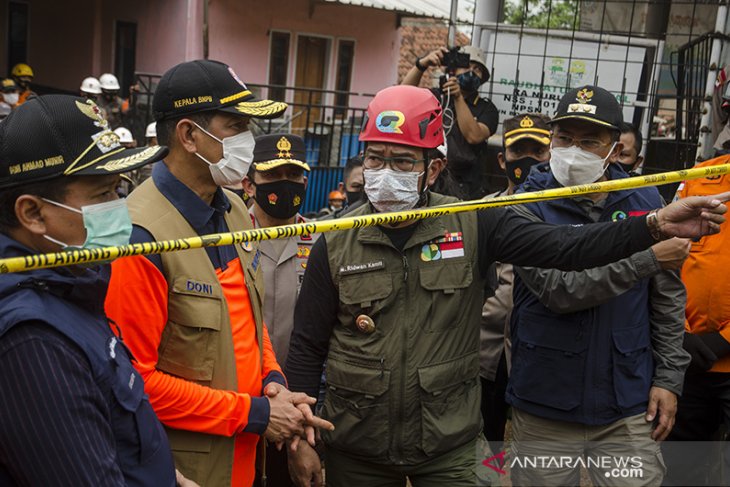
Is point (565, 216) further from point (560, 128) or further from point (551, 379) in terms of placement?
point (551, 379)

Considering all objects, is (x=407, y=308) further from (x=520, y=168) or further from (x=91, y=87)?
(x=91, y=87)

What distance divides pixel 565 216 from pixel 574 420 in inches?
33.9

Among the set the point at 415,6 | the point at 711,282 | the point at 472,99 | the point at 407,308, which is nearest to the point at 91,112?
the point at 407,308

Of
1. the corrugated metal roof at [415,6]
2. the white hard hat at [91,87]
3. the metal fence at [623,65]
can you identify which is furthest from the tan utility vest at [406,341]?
the corrugated metal roof at [415,6]

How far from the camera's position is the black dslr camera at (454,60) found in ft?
22.9

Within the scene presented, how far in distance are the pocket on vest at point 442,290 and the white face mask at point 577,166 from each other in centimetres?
76

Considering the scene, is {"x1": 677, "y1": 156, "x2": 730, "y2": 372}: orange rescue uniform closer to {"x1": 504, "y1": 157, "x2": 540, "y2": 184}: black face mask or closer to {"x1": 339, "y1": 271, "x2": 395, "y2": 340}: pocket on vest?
{"x1": 504, "y1": 157, "x2": 540, "y2": 184}: black face mask

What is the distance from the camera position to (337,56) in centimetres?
1850

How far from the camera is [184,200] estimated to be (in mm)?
2943

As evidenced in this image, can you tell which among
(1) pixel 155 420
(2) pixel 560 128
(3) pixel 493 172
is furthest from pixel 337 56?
(1) pixel 155 420

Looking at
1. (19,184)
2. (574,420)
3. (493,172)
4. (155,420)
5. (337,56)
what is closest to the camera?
(19,184)

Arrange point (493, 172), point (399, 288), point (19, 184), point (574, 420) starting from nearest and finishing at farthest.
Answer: point (19, 184) → point (399, 288) → point (574, 420) → point (493, 172)

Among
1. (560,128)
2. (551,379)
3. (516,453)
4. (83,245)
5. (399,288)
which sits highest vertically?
(560,128)

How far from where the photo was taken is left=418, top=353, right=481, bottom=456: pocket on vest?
3.19 meters
